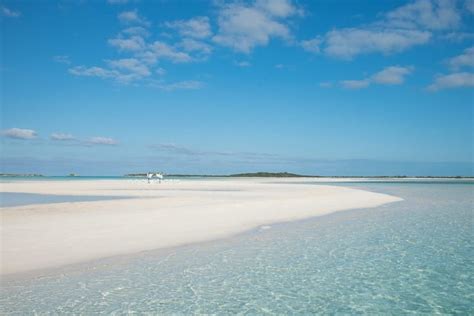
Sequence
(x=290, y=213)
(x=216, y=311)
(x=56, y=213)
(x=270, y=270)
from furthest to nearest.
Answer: (x=290, y=213)
(x=56, y=213)
(x=270, y=270)
(x=216, y=311)

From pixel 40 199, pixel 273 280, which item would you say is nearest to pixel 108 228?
pixel 273 280

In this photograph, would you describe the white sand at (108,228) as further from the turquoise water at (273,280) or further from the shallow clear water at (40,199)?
the shallow clear water at (40,199)

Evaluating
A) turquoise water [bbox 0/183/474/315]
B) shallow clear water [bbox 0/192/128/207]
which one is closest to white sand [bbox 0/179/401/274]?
turquoise water [bbox 0/183/474/315]

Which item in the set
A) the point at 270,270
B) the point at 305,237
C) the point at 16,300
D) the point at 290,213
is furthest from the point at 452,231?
the point at 16,300

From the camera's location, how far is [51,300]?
6922 mm

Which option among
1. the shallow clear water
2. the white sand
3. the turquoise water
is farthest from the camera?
the shallow clear water

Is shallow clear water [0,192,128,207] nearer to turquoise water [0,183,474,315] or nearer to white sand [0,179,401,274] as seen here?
white sand [0,179,401,274]

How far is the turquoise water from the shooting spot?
6.77 metres

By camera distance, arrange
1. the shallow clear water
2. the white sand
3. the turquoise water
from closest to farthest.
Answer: the turquoise water, the white sand, the shallow clear water

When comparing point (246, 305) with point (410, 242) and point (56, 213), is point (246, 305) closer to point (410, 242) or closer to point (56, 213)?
point (410, 242)

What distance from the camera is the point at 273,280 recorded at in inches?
326

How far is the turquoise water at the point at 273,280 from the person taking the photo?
22.2ft

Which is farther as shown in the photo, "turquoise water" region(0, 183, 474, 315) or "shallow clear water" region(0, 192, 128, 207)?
"shallow clear water" region(0, 192, 128, 207)

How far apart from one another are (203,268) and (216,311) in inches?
104
